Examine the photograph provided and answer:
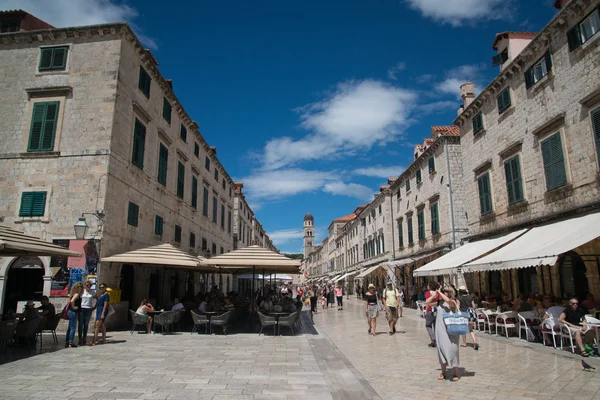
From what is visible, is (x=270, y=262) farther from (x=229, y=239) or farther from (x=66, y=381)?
(x=229, y=239)

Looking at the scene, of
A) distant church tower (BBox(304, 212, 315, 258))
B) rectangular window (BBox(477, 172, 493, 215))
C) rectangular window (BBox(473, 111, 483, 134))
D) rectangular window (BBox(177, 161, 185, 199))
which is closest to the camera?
rectangular window (BBox(477, 172, 493, 215))

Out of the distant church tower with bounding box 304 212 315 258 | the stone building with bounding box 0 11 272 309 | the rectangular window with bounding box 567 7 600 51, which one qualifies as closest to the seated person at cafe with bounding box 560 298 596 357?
the rectangular window with bounding box 567 7 600 51

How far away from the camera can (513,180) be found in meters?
14.7

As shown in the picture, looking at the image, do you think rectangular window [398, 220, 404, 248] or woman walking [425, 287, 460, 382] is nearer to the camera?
woman walking [425, 287, 460, 382]

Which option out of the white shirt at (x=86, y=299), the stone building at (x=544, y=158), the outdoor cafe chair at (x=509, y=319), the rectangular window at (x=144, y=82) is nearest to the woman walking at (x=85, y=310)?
the white shirt at (x=86, y=299)

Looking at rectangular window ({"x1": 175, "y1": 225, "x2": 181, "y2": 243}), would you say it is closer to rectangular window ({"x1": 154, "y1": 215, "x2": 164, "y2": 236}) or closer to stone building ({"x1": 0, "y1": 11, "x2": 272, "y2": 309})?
rectangular window ({"x1": 154, "y1": 215, "x2": 164, "y2": 236})

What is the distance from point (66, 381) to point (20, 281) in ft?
31.4

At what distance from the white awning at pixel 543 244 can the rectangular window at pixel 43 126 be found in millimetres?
14990

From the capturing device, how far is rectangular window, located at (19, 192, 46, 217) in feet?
42.5

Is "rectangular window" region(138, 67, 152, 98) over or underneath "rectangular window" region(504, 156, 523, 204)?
over

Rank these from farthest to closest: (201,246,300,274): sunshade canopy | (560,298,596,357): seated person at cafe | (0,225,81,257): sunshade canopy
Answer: (201,246,300,274): sunshade canopy, (560,298,596,357): seated person at cafe, (0,225,81,257): sunshade canopy

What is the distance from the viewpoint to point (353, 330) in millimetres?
14242

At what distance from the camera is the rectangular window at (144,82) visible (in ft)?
52.3

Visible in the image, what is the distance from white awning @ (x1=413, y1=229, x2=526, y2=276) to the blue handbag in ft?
24.5
